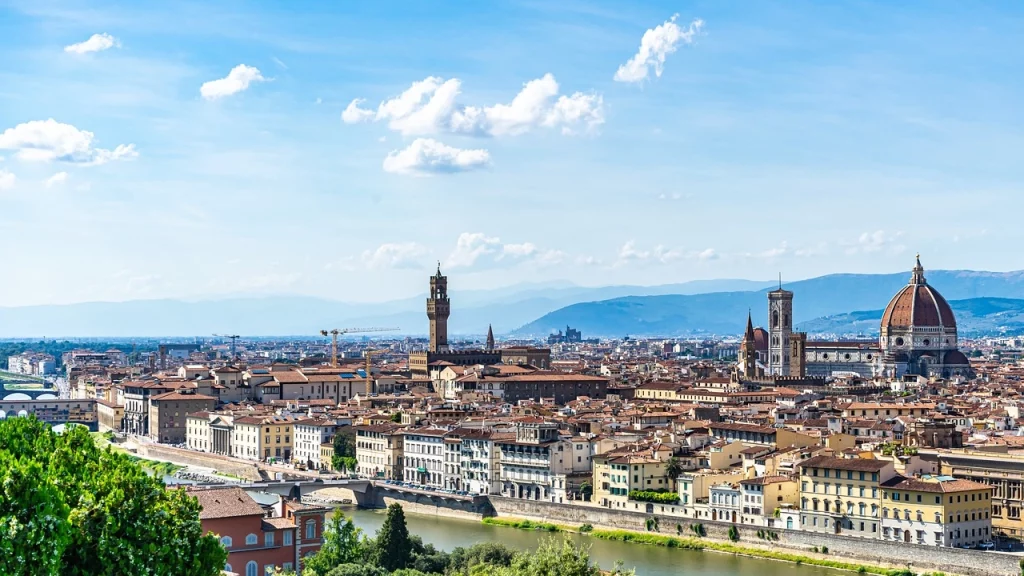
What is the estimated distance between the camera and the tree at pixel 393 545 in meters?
29.5

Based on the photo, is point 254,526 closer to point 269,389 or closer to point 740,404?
point 740,404

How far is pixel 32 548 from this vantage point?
49.8 feet

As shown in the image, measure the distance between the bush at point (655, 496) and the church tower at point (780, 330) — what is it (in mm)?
56992

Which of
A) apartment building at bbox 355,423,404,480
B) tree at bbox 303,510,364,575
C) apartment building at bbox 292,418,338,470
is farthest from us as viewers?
apartment building at bbox 292,418,338,470

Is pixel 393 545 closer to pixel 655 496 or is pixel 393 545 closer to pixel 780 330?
pixel 655 496

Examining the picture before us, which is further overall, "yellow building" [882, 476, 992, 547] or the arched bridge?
the arched bridge

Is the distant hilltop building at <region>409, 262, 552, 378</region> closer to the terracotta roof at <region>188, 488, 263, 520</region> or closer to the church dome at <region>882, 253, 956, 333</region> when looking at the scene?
the church dome at <region>882, 253, 956, 333</region>

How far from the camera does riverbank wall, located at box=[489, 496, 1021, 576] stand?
32.0 meters

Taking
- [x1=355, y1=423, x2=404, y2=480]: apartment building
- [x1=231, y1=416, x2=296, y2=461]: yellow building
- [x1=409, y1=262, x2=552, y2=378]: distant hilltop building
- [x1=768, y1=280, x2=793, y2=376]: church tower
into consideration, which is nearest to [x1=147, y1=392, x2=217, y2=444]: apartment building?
[x1=231, y1=416, x2=296, y2=461]: yellow building

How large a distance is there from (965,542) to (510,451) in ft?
51.8

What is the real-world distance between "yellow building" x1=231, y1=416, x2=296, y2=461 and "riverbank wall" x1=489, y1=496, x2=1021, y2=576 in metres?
17.0

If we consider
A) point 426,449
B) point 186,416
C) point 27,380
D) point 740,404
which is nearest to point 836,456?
point 426,449

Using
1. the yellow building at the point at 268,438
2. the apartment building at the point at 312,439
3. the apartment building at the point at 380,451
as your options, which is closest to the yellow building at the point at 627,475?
the apartment building at the point at 380,451

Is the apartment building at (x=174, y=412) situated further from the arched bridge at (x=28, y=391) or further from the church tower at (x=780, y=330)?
the church tower at (x=780, y=330)
